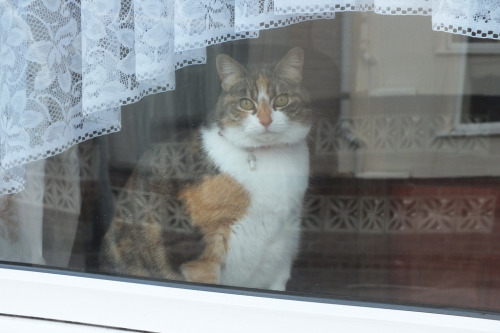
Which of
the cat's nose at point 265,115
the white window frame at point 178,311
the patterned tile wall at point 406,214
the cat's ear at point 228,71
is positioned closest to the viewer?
the white window frame at point 178,311

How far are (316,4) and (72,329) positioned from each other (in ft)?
2.58

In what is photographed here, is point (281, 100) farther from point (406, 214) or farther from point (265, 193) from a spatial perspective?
point (406, 214)

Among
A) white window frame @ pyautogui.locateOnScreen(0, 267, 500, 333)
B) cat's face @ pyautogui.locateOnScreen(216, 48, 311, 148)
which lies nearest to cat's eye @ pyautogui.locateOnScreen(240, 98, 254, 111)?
cat's face @ pyautogui.locateOnScreen(216, 48, 311, 148)

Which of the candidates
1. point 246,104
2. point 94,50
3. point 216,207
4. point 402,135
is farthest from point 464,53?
point 94,50

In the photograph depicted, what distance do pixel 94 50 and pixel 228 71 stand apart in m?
0.31

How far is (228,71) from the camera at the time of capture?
51.4 inches

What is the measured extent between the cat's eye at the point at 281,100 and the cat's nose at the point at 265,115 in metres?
0.02

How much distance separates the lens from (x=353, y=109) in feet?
5.44

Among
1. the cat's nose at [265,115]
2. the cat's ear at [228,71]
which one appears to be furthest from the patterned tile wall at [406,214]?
the cat's ear at [228,71]

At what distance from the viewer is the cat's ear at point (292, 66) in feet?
4.28

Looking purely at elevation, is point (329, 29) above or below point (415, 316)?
above

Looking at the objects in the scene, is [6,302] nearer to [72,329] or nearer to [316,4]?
[72,329]

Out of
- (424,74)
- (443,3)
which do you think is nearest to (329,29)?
(443,3)

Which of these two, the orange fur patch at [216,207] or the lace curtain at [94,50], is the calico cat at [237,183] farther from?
the lace curtain at [94,50]
